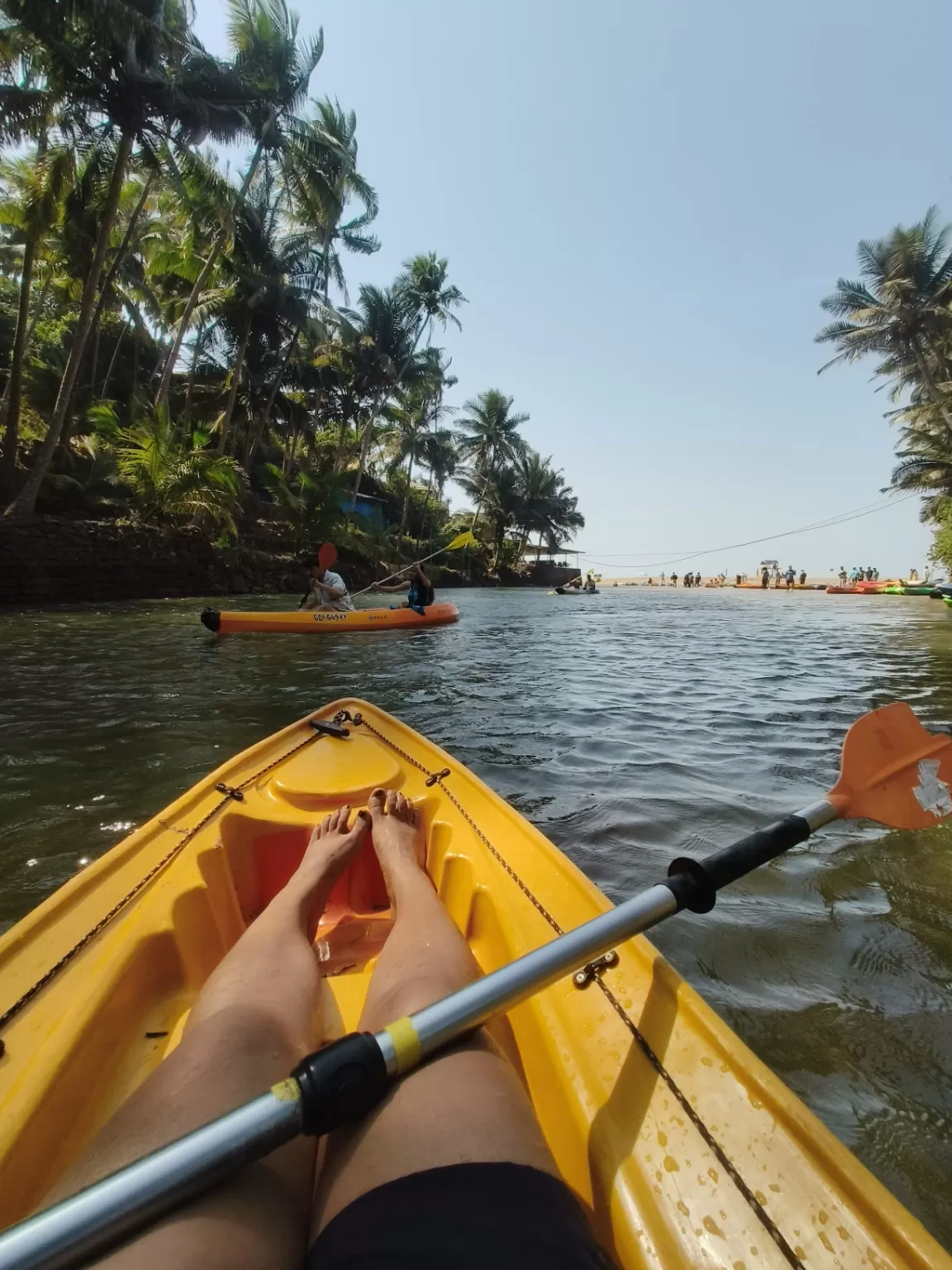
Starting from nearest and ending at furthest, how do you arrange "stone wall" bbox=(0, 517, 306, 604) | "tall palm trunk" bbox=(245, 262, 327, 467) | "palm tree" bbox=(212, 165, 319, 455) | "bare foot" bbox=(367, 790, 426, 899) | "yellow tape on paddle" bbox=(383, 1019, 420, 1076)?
"yellow tape on paddle" bbox=(383, 1019, 420, 1076)
"bare foot" bbox=(367, 790, 426, 899)
"stone wall" bbox=(0, 517, 306, 604)
"palm tree" bbox=(212, 165, 319, 455)
"tall palm trunk" bbox=(245, 262, 327, 467)

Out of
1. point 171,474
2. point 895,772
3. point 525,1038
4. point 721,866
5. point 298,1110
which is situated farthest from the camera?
point 171,474

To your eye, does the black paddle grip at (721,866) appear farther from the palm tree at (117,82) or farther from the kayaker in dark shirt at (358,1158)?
the palm tree at (117,82)

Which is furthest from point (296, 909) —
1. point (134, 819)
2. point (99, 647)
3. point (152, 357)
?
point (152, 357)

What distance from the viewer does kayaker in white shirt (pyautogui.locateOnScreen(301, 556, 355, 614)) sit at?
1095 centimetres

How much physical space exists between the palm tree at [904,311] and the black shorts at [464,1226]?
30873 mm

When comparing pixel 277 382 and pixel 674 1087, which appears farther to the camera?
pixel 277 382

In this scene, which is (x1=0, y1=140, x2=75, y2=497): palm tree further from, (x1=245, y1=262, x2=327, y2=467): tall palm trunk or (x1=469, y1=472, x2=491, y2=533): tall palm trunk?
(x1=469, y1=472, x2=491, y2=533): tall palm trunk

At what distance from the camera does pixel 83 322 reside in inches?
491

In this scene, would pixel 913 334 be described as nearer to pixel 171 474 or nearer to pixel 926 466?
pixel 926 466

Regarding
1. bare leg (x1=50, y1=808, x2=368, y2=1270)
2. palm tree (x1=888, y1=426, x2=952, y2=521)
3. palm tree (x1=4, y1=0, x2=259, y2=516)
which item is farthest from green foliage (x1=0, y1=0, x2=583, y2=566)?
palm tree (x1=888, y1=426, x2=952, y2=521)

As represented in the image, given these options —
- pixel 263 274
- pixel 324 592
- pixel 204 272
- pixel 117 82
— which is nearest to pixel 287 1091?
pixel 324 592

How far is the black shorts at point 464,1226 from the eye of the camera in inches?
28.4

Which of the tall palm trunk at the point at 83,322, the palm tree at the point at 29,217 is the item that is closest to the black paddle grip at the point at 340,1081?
the tall palm trunk at the point at 83,322

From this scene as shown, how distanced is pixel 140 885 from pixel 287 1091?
1.10 metres
